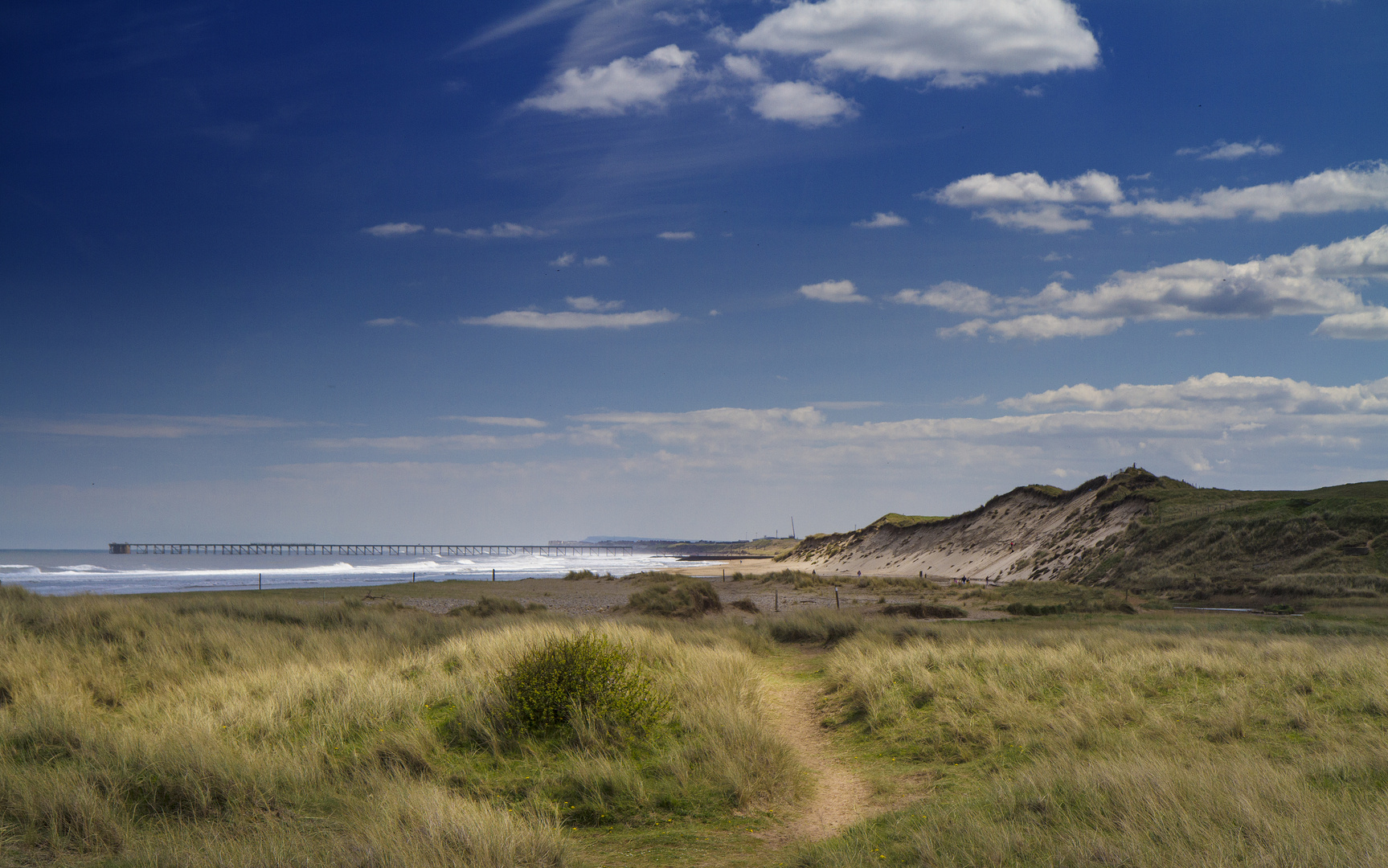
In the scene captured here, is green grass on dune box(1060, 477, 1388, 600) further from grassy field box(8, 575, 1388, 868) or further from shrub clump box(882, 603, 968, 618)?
grassy field box(8, 575, 1388, 868)

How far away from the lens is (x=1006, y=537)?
187 feet

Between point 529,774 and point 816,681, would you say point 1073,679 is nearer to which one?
point 816,681

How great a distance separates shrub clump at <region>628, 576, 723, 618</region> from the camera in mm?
31497

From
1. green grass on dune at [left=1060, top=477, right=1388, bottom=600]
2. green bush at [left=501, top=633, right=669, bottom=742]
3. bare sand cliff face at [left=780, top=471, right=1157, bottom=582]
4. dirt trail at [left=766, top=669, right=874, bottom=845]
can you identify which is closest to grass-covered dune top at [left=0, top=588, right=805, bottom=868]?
green bush at [left=501, top=633, right=669, bottom=742]

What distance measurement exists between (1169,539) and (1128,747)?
3592cm

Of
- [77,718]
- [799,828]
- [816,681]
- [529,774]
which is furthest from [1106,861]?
[77,718]

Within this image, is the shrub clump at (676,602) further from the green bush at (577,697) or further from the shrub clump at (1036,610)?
the green bush at (577,697)

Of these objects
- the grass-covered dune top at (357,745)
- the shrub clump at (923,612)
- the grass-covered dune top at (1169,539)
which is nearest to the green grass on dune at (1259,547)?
the grass-covered dune top at (1169,539)

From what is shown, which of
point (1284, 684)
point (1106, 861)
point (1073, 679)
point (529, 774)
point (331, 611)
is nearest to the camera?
point (1106, 861)

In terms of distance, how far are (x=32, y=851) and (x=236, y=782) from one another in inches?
63.8

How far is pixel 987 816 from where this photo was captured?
681 centimetres

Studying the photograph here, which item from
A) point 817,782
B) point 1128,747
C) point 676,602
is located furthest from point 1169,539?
point 817,782

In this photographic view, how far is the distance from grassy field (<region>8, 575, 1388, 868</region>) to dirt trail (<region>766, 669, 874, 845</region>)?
0.06 m

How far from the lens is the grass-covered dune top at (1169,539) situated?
1275 inches
